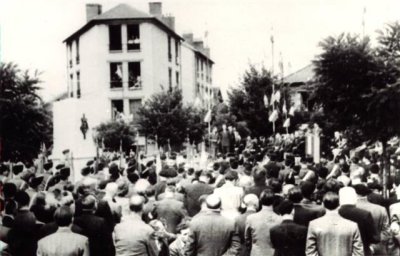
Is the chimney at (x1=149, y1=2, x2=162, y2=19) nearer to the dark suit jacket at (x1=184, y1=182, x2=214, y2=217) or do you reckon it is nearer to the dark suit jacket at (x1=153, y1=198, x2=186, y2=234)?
the dark suit jacket at (x1=184, y1=182, x2=214, y2=217)

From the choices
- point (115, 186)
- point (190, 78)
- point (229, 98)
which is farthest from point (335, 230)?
point (190, 78)

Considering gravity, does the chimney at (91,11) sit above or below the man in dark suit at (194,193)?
above

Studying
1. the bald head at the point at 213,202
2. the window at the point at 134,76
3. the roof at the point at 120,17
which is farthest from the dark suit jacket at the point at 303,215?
the roof at the point at 120,17

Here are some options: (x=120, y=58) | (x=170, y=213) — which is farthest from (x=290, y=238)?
(x=120, y=58)

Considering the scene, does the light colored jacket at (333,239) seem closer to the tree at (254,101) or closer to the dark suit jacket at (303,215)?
the dark suit jacket at (303,215)

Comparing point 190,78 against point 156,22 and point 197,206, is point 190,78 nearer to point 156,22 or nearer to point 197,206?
point 156,22

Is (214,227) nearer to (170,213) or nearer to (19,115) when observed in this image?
(170,213)

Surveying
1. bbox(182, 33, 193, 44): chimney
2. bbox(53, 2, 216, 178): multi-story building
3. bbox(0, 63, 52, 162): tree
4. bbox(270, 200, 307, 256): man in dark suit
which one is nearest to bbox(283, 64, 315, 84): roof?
bbox(53, 2, 216, 178): multi-story building

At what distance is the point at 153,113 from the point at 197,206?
27.8 meters

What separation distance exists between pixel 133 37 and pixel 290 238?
40175 mm

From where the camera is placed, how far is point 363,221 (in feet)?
24.5

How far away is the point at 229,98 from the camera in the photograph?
37719 mm

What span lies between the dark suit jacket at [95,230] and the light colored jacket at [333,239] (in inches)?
96.6

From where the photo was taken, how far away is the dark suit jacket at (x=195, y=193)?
10438 mm
